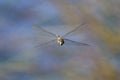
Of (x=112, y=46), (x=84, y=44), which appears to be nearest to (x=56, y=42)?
(x=84, y=44)

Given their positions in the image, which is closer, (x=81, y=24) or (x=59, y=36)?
(x=59, y=36)

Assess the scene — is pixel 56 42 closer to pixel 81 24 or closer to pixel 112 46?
pixel 81 24

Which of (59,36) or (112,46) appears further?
(112,46)

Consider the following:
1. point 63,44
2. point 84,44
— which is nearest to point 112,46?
point 84,44

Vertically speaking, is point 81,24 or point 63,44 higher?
point 81,24

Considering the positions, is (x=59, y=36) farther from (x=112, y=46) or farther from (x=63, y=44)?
(x=112, y=46)

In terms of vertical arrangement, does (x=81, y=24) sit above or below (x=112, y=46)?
above

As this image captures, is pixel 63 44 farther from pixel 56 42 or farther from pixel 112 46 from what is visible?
pixel 112 46

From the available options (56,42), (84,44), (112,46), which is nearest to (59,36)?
(56,42)
